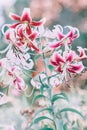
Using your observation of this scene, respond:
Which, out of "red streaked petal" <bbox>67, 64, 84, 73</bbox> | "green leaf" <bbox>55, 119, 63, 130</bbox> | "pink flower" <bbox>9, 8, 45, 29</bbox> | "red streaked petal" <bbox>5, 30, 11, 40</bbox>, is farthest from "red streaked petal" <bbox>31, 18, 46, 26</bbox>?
"green leaf" <bbox>55, 119, 63, 130</bbox>

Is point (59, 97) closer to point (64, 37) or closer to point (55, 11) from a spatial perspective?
point (64, 37)

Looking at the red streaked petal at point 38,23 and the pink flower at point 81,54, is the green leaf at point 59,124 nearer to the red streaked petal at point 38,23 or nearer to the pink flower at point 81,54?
the pink flower at point 81,54

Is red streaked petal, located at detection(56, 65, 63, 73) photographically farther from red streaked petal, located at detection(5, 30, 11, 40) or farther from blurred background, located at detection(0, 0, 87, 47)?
red streaked petal, located at detection(5, 30, 11, 40)

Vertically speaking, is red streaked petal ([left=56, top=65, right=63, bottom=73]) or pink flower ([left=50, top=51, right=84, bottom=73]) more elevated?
pink flower ([left=50, top=51, right=84, bottom=73])

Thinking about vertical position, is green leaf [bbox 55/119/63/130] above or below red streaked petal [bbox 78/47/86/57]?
below

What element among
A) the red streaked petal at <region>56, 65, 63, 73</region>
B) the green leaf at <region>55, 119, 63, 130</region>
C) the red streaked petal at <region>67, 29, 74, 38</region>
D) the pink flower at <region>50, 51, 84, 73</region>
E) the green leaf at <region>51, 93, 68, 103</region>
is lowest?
the green leaf at <region>55, 119, 63, 130</region>

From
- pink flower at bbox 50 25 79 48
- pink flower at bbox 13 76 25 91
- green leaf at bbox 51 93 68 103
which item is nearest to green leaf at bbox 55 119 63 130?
green leaf at bbox 51 93 68 103

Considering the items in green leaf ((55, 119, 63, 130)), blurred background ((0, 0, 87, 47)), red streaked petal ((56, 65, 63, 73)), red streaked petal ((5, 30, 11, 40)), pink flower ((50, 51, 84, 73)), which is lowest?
green leaf ((55, 119, 63, 130))

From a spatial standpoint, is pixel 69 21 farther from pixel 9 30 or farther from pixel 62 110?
pixel 62 110

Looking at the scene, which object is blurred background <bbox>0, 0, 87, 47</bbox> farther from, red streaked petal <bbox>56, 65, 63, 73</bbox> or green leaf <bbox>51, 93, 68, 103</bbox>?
green leaf <bbox>51, 93, 68, 103</bbox>
